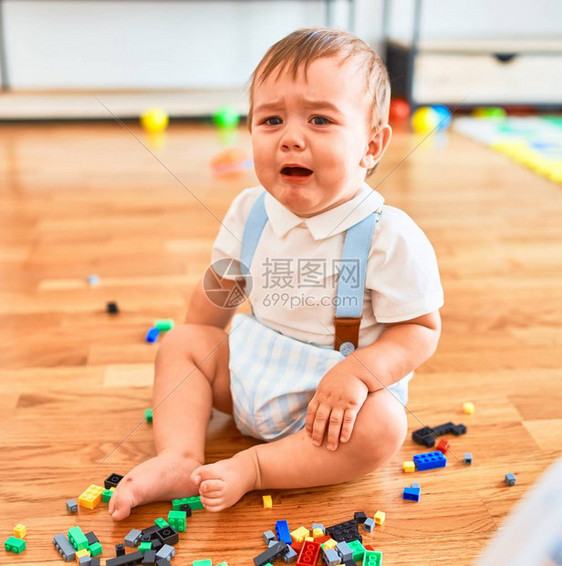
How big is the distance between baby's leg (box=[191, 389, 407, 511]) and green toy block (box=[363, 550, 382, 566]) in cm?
11

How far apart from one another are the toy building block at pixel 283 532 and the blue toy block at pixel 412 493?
0.14 metres

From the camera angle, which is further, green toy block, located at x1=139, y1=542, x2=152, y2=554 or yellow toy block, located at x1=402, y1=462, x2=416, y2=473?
yellow toy block, located at x1=402, y1=462, x2=416, y2=473

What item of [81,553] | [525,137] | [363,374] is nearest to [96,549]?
[81,553]

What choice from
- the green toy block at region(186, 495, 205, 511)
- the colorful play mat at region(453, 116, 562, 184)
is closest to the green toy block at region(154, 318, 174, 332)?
the green toy block at region(186, 495, 205, 511)

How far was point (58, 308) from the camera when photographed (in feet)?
4.40

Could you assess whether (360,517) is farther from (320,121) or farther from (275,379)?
(320,121)

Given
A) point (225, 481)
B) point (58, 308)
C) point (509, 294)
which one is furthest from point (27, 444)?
point (509, 294)

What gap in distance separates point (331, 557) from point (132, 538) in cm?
20

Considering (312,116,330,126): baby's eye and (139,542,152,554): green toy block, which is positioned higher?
(312,116,330,126): baby's eye

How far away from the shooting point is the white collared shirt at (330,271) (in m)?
0.86

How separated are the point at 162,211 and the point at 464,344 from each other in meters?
0.90

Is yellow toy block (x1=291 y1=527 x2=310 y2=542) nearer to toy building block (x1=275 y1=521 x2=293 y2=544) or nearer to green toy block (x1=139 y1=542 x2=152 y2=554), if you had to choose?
toy building block (x1=275 y1=521 x2=293 y2=544)

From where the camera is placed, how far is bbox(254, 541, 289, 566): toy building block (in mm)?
762

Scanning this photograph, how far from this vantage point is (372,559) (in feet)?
2.51
